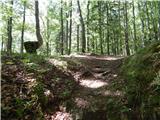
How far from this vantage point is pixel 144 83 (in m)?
7.43

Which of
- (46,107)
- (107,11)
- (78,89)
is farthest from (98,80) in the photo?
(107,11)

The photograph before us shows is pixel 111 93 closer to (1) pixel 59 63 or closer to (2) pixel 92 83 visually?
(2) pixel 92 83

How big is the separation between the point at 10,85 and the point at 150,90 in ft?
13.9

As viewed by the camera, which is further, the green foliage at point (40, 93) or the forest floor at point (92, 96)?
the green foliage at point (40, 93)

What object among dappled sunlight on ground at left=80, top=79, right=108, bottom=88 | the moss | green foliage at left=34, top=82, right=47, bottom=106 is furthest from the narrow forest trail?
the moss

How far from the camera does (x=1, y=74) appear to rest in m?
7.65

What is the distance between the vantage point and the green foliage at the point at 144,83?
6375 millimetres

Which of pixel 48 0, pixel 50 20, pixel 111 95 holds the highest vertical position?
pixel 48 0

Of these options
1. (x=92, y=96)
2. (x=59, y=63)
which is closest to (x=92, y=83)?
(x=92, y=96)

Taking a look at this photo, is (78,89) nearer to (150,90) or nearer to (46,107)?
(46,107)

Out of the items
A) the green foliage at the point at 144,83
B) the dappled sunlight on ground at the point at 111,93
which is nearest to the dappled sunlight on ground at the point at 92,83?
the dappled sunlight on ground at the point at 111,93

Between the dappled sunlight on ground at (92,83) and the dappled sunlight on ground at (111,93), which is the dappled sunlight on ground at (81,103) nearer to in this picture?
the dappled sunlight on ground at (111,93)

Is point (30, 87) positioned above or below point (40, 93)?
above

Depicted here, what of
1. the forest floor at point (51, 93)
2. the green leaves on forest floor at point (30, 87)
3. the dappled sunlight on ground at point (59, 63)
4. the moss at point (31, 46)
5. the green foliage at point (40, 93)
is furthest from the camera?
the moss at point (31, 46)
